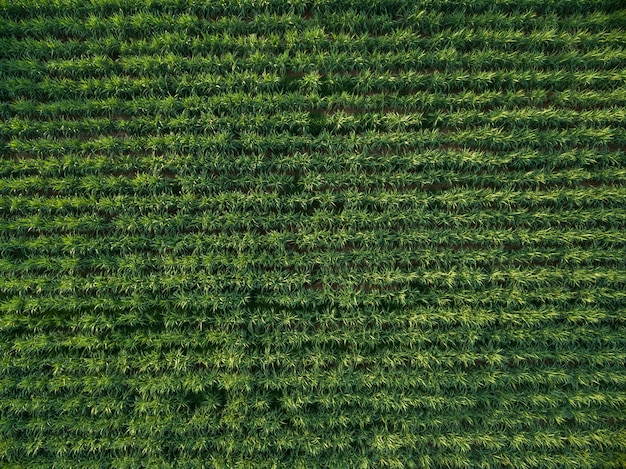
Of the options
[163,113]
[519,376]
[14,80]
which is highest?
[14,80]

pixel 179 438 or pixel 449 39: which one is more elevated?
pixel 449 39

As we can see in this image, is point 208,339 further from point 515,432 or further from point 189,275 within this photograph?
point 515,432

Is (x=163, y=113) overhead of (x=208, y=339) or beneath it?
overhead

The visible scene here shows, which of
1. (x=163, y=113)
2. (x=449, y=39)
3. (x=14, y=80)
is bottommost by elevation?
(x=163, y=113)

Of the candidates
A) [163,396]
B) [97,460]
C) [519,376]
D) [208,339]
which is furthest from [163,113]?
[519,376]

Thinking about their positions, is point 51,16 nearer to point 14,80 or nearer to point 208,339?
point 14,80

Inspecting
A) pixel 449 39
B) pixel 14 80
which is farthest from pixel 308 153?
pixel 14 80
